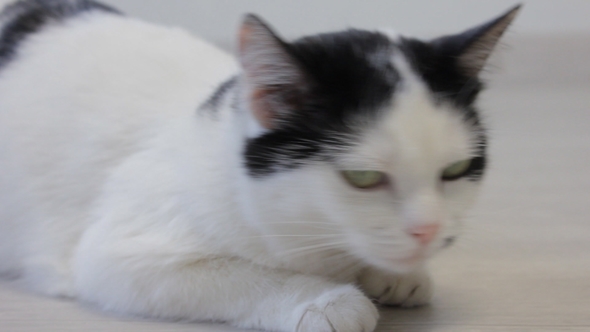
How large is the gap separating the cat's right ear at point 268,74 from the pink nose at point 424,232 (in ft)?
0.75

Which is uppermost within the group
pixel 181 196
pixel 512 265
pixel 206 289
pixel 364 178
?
pixel 364 178

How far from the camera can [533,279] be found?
127cm

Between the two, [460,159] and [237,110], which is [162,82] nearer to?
[237,110]

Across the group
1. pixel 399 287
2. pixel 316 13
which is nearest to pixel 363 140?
pixel 399 287

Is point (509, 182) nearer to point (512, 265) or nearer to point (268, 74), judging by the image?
point (512, 265)

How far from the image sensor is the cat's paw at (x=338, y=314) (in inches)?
37.6

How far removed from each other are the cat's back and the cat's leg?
191 mm

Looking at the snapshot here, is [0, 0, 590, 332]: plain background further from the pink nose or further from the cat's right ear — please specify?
the cat's right ear

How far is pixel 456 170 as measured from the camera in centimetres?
95

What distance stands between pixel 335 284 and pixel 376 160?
0.25 metres

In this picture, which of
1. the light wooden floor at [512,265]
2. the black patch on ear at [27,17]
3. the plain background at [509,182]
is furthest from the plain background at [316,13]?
the black patch on ear at [27,17]

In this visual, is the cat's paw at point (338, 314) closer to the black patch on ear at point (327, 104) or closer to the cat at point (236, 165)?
the cat at point (236, 165)

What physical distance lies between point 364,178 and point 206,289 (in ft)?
1.05

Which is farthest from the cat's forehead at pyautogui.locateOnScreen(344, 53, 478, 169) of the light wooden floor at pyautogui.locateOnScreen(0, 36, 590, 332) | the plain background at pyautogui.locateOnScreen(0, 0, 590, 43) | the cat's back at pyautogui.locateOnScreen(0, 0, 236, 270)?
the plain background at pyautogui.locateOnScreen(0, 0, 590, 43)
